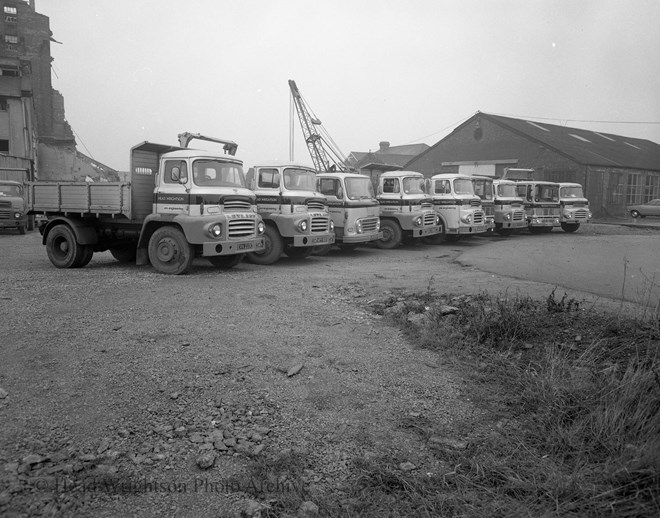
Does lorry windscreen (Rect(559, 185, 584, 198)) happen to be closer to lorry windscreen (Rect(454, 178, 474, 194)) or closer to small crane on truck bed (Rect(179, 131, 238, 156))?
lorry windscreen (Rect(454, 178, 474, 194))

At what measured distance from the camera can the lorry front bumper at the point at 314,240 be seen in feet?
37.5

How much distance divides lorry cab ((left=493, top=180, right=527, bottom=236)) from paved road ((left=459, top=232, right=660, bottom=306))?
287cm

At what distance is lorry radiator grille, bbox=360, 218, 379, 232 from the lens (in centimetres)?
1335

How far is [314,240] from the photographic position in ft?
38.4

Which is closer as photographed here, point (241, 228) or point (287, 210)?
point (241, 228)

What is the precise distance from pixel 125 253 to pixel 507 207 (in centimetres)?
1307

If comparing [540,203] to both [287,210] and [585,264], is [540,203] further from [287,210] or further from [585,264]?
[287,210]

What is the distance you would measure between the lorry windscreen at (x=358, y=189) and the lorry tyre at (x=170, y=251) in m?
4.86

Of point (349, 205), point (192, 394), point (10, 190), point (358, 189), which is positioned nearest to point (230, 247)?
point (349, 205)

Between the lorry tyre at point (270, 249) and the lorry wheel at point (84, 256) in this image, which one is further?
the lorry tyre at point (270, 249)

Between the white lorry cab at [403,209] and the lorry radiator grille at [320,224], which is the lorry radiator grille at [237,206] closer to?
the lorry radiator grille at [320,224]

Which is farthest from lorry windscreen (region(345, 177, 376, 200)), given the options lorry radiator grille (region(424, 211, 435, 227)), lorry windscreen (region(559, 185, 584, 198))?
lorry windscreen (region(559, 185, 584, 198))

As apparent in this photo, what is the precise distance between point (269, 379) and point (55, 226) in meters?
8.34

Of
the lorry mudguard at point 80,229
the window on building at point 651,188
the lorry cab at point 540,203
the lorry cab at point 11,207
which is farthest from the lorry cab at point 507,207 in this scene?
the window on building at point 651,188
